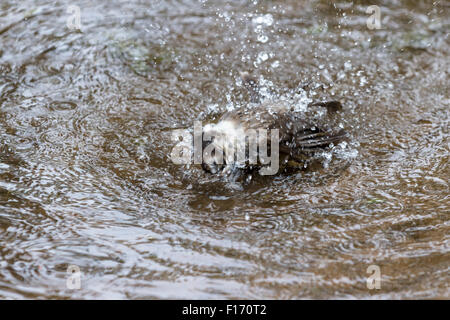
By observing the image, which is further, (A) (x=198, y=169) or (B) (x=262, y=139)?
Answer: (A) (x=198, y=169)

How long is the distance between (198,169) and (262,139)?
0.53 meters

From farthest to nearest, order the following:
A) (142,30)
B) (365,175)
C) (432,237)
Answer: (142,30) → (365,175) → (432,237)

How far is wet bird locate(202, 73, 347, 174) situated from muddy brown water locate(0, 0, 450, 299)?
0.41 feet

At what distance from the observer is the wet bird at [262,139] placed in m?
3.30

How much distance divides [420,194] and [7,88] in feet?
11.4

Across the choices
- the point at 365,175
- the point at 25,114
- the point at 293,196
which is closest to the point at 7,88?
the point at 25,114

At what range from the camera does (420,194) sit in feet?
10.6

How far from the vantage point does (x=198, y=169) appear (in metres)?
3.54

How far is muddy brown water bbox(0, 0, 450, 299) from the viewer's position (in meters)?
2.66

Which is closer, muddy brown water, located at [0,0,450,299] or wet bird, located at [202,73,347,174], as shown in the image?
muddy brown water, located at [0,0,450,299]

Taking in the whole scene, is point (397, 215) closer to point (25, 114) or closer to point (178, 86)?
point (178, 86)

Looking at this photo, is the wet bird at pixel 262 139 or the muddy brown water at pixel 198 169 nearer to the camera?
the muddy brown water at pixel 198 169

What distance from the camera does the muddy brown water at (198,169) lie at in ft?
8.72

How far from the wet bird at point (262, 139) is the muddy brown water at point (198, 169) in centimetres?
13
